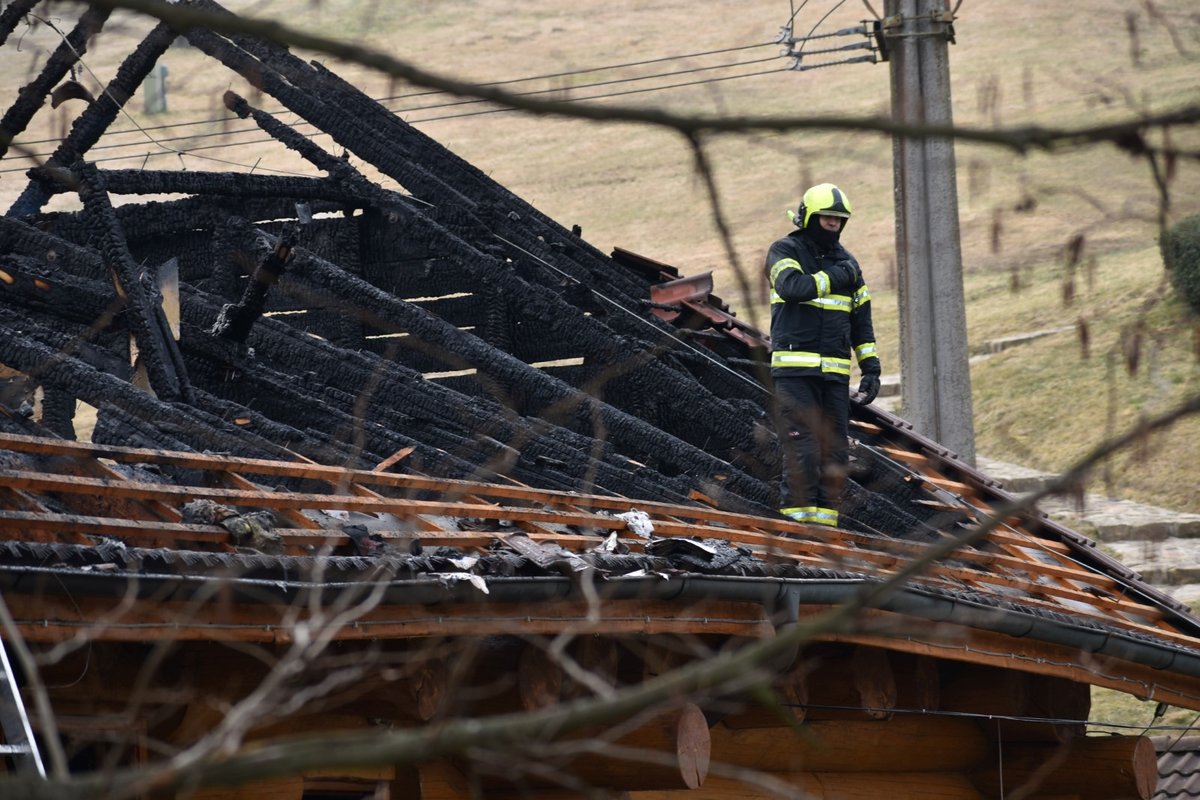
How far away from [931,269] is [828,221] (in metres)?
5.75

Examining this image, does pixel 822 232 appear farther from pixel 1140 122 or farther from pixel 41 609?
pixel 1140 122

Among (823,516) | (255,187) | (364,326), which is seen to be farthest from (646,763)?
(255,187)

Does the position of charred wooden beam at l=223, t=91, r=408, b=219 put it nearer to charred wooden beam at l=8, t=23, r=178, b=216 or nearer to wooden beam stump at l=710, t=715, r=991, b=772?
charred wooden beam at l=8, t=23, r=178, b=216

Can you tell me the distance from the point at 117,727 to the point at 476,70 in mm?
47061

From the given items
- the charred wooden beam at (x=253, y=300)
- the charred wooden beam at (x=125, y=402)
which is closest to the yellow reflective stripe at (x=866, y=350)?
the charred wooden beam at (x=253, y=300)

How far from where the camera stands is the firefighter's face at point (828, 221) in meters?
8.45

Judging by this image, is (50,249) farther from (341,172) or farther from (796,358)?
(796,358)

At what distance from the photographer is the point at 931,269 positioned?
14.0 metres

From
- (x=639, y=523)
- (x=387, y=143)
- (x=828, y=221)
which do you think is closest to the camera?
(x=639, y=523)

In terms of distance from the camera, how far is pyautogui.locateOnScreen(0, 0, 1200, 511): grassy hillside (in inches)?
129

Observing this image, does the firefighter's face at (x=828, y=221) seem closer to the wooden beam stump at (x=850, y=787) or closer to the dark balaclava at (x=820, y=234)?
the dark balaclava at (x=820, y=234)

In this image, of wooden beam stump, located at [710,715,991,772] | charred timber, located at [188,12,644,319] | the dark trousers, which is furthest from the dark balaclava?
wooden beam stump, located at [710,715,991,772]

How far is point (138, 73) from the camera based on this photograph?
8469 millimetres

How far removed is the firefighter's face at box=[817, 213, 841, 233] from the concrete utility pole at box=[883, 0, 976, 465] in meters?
4.78
